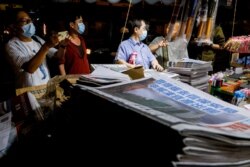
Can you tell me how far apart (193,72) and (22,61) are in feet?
6.66

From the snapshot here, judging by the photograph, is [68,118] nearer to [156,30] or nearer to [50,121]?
[50,121]

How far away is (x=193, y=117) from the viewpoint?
0.98 metres

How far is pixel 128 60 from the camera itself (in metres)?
4.66

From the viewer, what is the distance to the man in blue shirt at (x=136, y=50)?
15.1 feet

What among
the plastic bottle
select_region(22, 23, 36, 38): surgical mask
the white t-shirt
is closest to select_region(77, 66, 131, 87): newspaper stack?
the white t-shirt

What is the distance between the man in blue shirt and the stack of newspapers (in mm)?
3259

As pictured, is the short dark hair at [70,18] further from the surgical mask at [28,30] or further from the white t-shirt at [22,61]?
the white t-shirt at [22,61]

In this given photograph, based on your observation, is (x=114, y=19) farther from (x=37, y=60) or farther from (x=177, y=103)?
(x=177, y=103)

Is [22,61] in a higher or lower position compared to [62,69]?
higher

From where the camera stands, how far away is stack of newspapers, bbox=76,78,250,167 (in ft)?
2.50

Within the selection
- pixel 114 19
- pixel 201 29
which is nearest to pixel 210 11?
pixel 201 29

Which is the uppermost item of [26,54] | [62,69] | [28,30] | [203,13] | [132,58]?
[203,13]

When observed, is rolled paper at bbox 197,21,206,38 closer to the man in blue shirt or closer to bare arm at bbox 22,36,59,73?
bare arm at bbox 22,36,59,73

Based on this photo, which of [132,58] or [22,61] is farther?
[132,58]
